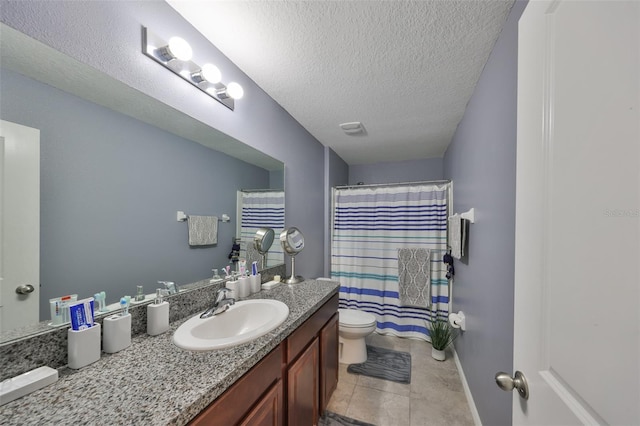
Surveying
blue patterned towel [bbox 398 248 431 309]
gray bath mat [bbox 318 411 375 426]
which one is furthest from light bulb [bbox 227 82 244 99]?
blue patterned towel [bbox 398 248 431 309]

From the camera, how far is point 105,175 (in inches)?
35.7

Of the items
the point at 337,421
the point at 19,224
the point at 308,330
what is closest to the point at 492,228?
the point at 308,330

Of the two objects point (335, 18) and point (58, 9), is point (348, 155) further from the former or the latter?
point (58, 9)

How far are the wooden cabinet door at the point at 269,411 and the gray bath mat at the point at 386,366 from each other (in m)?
1.29

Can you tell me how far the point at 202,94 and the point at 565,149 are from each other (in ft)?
4.81

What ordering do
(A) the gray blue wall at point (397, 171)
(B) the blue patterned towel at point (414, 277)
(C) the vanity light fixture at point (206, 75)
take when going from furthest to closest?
(A) the gray blue wall at point (397, 171)
(B) the blue patterned towel at point (414, 277)
(C) the vanity light fixture at point (206, 75)

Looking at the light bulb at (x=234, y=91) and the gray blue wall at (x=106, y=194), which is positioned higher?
the light bulb at (x=234, y=91)

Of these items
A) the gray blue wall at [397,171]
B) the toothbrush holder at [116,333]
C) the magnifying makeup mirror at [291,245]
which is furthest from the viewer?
the gray blue wall at [397,171]

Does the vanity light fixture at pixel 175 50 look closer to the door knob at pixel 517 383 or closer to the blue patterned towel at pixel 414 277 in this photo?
the door knob at pixel 517 383

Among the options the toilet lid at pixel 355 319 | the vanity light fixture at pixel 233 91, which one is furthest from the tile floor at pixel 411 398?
the vanity light fixture at pixel 233 91

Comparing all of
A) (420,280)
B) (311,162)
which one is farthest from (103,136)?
(420,280)

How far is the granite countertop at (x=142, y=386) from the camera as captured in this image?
0.56 meters

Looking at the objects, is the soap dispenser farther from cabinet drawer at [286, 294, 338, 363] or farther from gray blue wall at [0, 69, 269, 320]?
cabinet drawer at [286, 294, 338, 363]

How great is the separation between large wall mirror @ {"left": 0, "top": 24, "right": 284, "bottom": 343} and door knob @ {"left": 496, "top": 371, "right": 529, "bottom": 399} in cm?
130
